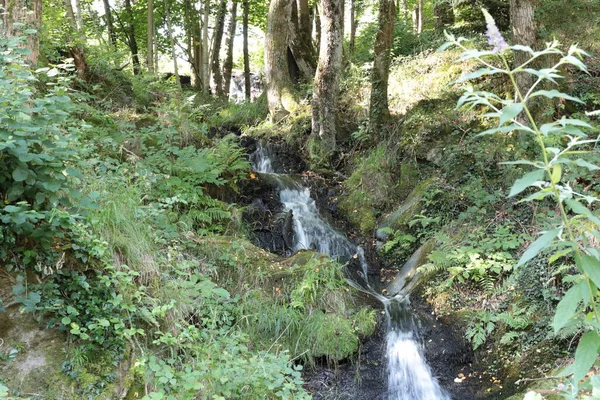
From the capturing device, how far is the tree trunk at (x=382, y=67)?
9.82m

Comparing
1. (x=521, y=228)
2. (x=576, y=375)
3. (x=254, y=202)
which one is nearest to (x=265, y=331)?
(x=254, y=202)

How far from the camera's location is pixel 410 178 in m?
9.17

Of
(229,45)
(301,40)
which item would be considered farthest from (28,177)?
(229,45)

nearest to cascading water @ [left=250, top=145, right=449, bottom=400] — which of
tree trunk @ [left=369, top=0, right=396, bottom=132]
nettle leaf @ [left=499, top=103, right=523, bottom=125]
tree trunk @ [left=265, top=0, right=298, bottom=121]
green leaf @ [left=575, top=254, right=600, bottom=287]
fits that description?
tree trunk @ [left=369, top=0, right=396, bottom=132]

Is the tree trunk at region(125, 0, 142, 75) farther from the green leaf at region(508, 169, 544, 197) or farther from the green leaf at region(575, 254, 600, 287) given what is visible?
the green leaf at region(575, 254, 600, 287)

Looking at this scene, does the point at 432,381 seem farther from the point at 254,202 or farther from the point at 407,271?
the point at 254,202

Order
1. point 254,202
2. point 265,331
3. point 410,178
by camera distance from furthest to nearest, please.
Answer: point 410,178, point 254,202, point 265,331

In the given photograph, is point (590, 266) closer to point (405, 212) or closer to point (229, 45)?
point (405, 212)

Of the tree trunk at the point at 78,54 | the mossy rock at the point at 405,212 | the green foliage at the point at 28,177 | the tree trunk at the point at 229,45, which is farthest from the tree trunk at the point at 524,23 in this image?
the tree trunk at the point at 229,45

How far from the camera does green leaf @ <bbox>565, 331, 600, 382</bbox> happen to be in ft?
4.40

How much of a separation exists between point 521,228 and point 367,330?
A: 9.18ft

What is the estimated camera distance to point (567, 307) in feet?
4.49

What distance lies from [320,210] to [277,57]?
19.7ft

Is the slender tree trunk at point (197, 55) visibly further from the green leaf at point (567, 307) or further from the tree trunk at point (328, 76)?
the green leaf at point (567, 307)
